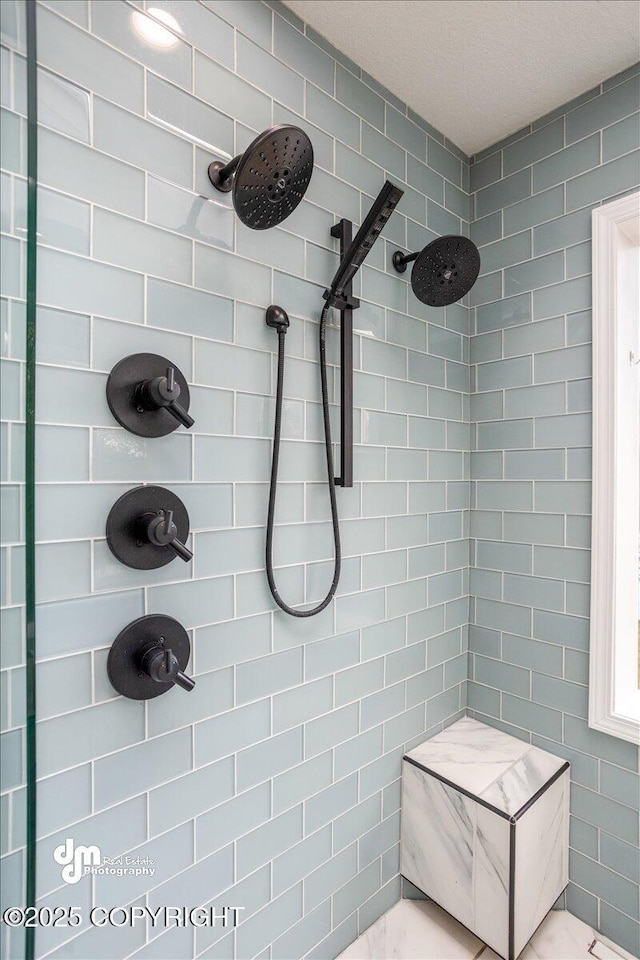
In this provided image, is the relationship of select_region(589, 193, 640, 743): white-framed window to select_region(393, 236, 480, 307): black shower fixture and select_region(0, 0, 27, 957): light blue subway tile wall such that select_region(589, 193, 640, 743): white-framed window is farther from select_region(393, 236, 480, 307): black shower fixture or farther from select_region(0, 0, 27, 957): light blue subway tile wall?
select_region(0, 0, 27, 957): light blue subway tile wall

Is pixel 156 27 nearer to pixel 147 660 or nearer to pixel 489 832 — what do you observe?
pixel 147 660

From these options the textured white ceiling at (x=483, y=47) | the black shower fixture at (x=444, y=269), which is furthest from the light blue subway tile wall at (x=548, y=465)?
the black shower fixture at (x=444, y=269)

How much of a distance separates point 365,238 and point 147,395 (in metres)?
0.60

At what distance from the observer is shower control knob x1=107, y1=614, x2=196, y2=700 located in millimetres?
934

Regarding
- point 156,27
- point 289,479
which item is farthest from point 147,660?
point 156,27

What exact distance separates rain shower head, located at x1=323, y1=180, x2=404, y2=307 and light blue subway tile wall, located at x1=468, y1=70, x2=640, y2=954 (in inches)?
28.3

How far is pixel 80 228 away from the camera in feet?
2.98

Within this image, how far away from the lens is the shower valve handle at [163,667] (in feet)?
3.03

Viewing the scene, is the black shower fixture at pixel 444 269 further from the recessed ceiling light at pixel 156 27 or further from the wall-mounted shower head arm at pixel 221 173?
the recessed ceiling light at pixel 156 27

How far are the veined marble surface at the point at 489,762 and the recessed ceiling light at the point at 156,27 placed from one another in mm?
1904

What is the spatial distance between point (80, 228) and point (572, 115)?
4.95 ft

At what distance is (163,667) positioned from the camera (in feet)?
3.05

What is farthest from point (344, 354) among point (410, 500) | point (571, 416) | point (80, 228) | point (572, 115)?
point (572, 115)

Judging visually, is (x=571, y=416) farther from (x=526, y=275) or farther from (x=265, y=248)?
(x=265, y=248)
